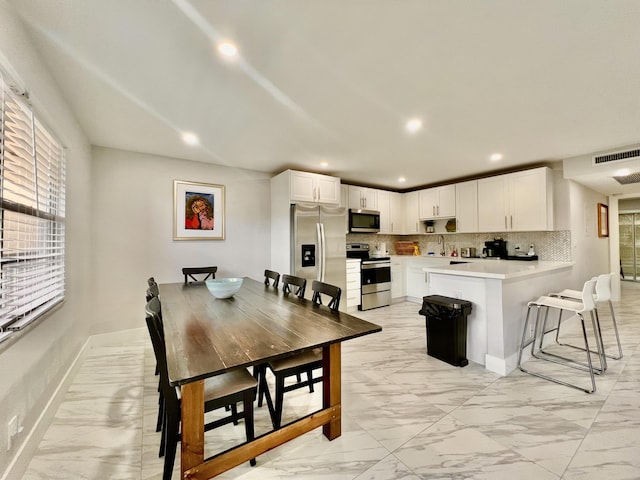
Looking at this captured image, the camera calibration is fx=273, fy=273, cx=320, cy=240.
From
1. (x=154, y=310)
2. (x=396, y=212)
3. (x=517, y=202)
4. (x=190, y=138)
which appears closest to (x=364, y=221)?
(x=396, y=212)

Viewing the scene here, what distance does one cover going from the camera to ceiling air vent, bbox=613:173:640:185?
3877 mm

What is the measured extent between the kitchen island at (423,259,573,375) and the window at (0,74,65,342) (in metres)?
3.24

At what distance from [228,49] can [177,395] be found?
200 cm

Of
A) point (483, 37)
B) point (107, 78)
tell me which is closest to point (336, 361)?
point (483, 37)

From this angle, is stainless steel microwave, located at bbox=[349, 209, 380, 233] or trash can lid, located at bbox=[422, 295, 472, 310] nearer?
trash can lid, located at bbox=[422, 295, 472, 310]

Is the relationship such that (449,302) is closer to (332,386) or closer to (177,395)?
(332,386)

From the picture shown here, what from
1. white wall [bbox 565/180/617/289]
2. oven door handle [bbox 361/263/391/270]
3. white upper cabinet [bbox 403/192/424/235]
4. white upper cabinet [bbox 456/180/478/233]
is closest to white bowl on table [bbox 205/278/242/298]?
oven door handle [bbox 361/263/391/270]

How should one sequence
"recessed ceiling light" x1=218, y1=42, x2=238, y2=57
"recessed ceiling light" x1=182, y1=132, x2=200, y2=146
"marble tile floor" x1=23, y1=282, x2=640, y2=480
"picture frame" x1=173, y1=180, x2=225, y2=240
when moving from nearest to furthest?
1. "marble tile floor" x1=23, y1=282, x2=640, y2=480
2. "recessed ceiling light" x1=218, y1=42, x2=238, y2=57
3. "recessed ceiling light" x1=182, y1=132, x2=200, y2=146
4. "picture frame" x1=173, y1=180, x2=225, y2=240

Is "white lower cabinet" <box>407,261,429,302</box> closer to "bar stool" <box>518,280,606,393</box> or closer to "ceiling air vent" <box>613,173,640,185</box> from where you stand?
"bar stool" <box>518,280,606,393</box>

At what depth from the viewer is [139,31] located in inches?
59.6

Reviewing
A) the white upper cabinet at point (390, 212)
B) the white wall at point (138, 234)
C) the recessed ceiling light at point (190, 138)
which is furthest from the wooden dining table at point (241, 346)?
the white upper cabinet at point (390, 212)

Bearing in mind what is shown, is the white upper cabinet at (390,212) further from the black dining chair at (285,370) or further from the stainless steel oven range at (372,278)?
the black dining chair at (285,370)

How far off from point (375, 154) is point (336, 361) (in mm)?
2798

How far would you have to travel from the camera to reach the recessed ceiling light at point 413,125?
2654mm
